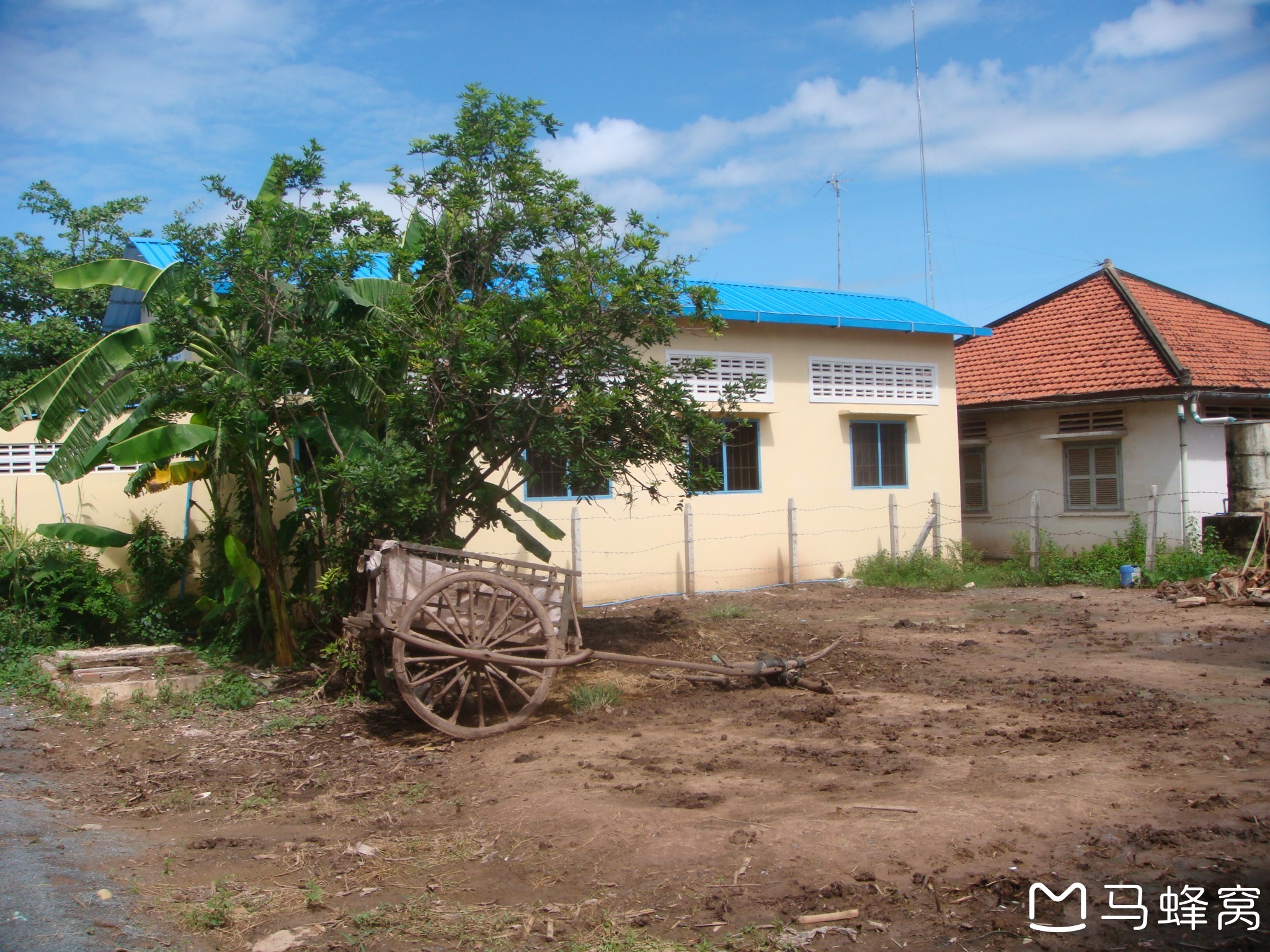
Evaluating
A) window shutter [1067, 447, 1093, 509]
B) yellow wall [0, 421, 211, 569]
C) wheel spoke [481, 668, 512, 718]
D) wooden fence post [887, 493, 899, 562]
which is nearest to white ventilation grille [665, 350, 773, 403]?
wooden fence post [887, 493, 899, 562]

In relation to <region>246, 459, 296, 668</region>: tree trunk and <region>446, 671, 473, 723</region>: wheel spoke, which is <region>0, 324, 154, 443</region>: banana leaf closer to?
<region>246, 459, 296, 668</region>: tree trunk

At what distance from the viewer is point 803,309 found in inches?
616

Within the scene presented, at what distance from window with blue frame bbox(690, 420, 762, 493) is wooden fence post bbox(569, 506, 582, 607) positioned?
245 cm

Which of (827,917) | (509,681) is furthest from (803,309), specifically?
(827,917)

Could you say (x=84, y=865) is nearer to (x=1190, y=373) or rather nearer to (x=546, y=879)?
(x=546, y=879)

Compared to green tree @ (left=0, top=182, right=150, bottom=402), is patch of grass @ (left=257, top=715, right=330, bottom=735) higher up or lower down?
lower down

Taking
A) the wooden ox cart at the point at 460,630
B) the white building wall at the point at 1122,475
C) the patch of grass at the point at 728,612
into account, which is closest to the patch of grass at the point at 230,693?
the wooden ox cart at the point at 460,630

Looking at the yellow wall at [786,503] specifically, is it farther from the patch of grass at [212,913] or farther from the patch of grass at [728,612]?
the patch of grass at [212,913]

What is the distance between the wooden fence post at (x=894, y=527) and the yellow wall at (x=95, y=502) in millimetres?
10225

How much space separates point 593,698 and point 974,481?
13.4 m

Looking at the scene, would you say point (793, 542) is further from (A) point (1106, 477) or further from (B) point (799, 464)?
(A) point (1106, 477)

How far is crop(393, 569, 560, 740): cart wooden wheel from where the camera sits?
6906mm

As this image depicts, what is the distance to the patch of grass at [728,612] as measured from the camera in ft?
39.4

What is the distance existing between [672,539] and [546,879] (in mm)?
9662
